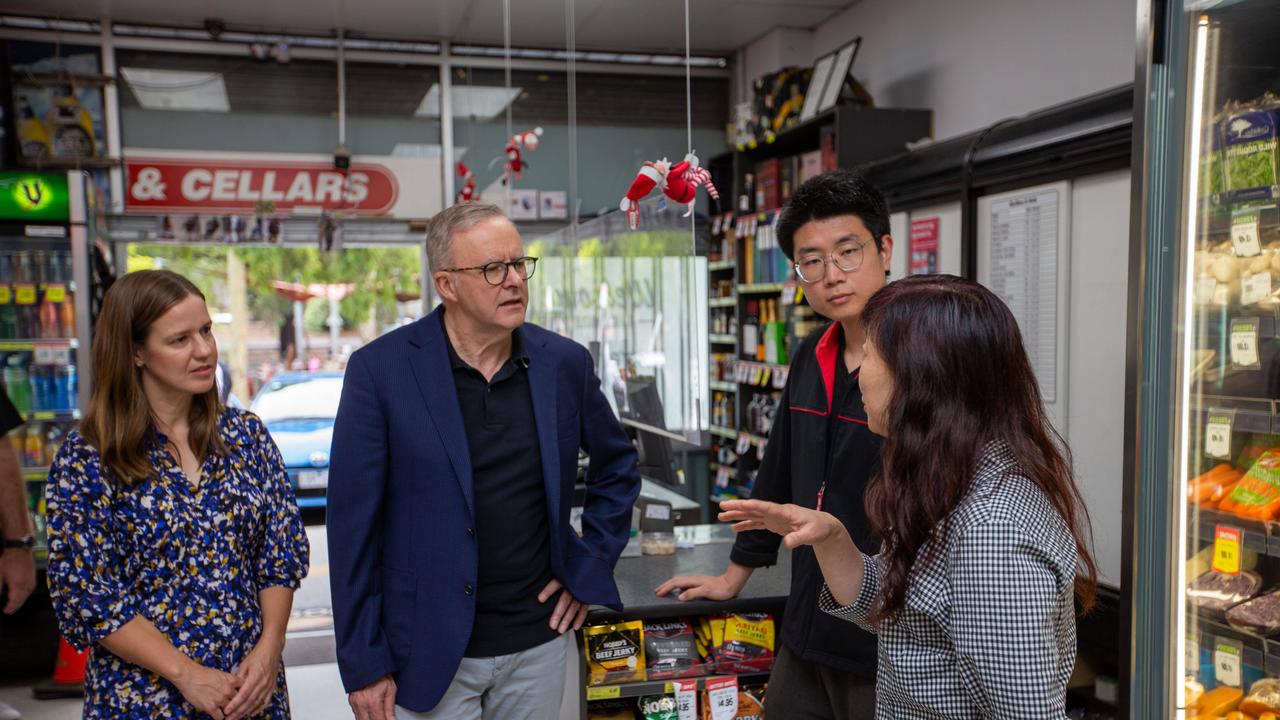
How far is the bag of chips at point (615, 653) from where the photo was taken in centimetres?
245

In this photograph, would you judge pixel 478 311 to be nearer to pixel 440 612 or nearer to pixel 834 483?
Result: pixel 440 612

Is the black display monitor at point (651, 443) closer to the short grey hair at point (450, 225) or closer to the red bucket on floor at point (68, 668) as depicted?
the short grey hair at point (450, 225)

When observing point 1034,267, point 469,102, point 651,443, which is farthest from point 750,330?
point 469,102

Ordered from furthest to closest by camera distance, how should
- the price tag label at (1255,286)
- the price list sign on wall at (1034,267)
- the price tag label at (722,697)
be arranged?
the price list sign on wall at (1034,267), the price tag label at (722,697), the price tag label at (1255,286)

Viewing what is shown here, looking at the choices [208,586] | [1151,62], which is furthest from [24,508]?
[1151,62]

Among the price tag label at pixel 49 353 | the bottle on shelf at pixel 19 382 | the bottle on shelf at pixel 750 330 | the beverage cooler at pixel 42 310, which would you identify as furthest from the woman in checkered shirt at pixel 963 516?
the bottle on shelf at pixel 19 382

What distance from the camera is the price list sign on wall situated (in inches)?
143

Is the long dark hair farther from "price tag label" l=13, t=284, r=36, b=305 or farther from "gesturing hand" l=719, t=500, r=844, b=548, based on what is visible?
"price tag label" l=13, t=284, r=36, b=305

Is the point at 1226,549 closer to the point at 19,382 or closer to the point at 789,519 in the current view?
the point at 789,519

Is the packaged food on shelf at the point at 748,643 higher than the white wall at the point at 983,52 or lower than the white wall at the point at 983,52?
lower

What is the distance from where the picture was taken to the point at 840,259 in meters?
2.06

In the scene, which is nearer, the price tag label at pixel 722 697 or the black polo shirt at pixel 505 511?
the black polo shirt at pixel 505 511

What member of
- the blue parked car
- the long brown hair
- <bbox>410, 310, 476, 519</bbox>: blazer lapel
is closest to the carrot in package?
<bbox>410, 310, 476, 519</bbox>: blazer lapel

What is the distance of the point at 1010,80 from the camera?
15.7 feet
